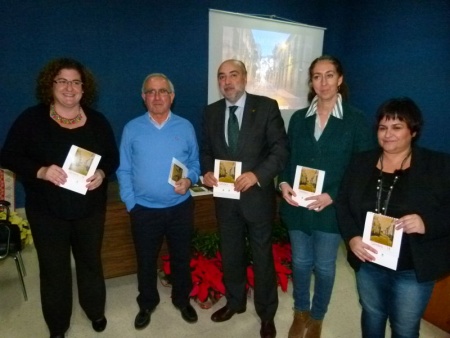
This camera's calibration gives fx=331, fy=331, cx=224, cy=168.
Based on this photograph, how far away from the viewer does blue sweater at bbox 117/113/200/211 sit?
194 cm

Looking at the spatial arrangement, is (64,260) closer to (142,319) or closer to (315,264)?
(142,319)

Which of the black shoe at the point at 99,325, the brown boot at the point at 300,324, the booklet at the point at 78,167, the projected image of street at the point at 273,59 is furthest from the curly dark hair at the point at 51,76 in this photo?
the projected image of street at the point at 273,59

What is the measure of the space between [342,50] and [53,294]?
4202 mm

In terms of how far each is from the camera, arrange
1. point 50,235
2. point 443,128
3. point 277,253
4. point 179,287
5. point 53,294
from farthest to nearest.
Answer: point 443,128 → point 277,253 → point 179,287 → point 53,294 → point 50,235

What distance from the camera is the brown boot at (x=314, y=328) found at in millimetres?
2010

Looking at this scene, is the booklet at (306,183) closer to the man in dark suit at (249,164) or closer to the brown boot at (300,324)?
the man in dark suit at (249,164)

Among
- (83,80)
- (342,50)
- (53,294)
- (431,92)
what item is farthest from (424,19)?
(53,294)

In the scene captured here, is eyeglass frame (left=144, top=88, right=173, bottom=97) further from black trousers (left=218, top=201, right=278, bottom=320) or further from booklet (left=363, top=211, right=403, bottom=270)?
booklet (left=363, top=211, right=403, bottom=270)

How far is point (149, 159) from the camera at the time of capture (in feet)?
6.36

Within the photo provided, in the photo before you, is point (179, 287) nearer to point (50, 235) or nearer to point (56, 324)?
point (56, 324)

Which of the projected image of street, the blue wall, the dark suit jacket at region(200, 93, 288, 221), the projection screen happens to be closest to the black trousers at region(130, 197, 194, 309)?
the dark suit jacket at region(200, 93, 288, 221)

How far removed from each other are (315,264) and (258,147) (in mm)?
749

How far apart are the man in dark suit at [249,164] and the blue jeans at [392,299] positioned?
0.61m

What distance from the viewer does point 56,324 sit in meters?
1.96
